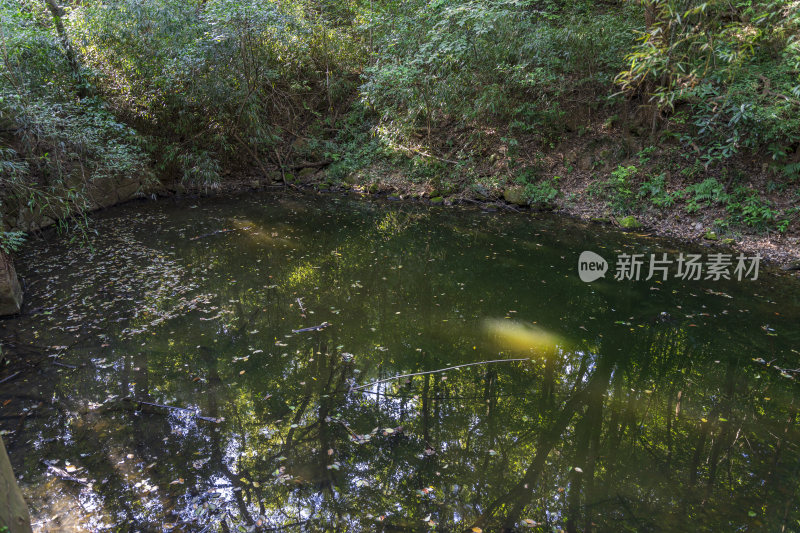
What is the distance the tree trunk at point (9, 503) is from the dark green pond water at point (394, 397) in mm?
974

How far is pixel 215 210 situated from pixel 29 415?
6.95 m

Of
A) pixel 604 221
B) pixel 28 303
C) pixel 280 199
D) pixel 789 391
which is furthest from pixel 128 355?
pixel 604 221

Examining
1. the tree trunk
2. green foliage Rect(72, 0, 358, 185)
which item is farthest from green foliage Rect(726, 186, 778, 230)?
green foliage Rect(72, 0, 358, 185)

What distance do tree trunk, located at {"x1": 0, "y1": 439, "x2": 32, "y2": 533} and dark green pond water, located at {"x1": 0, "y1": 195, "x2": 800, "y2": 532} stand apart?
97 centimetres

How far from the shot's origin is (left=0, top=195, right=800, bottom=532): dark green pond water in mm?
2760

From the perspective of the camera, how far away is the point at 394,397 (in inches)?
149

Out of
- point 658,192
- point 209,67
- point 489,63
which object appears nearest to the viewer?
point 658,192

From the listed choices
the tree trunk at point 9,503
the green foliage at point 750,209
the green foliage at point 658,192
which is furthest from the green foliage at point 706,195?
the tree trunk at point 9,503

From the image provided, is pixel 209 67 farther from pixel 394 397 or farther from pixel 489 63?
pixel 394 397

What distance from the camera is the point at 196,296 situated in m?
5.55

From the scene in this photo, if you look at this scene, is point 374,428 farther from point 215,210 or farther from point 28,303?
point 215,210

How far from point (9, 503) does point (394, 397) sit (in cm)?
254

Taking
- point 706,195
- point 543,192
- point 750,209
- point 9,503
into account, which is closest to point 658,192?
point 706,195

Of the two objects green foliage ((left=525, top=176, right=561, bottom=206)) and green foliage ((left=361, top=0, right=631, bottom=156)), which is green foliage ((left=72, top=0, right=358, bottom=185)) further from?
green foliage ((left=525, top=176, right=561, bottom=206))
